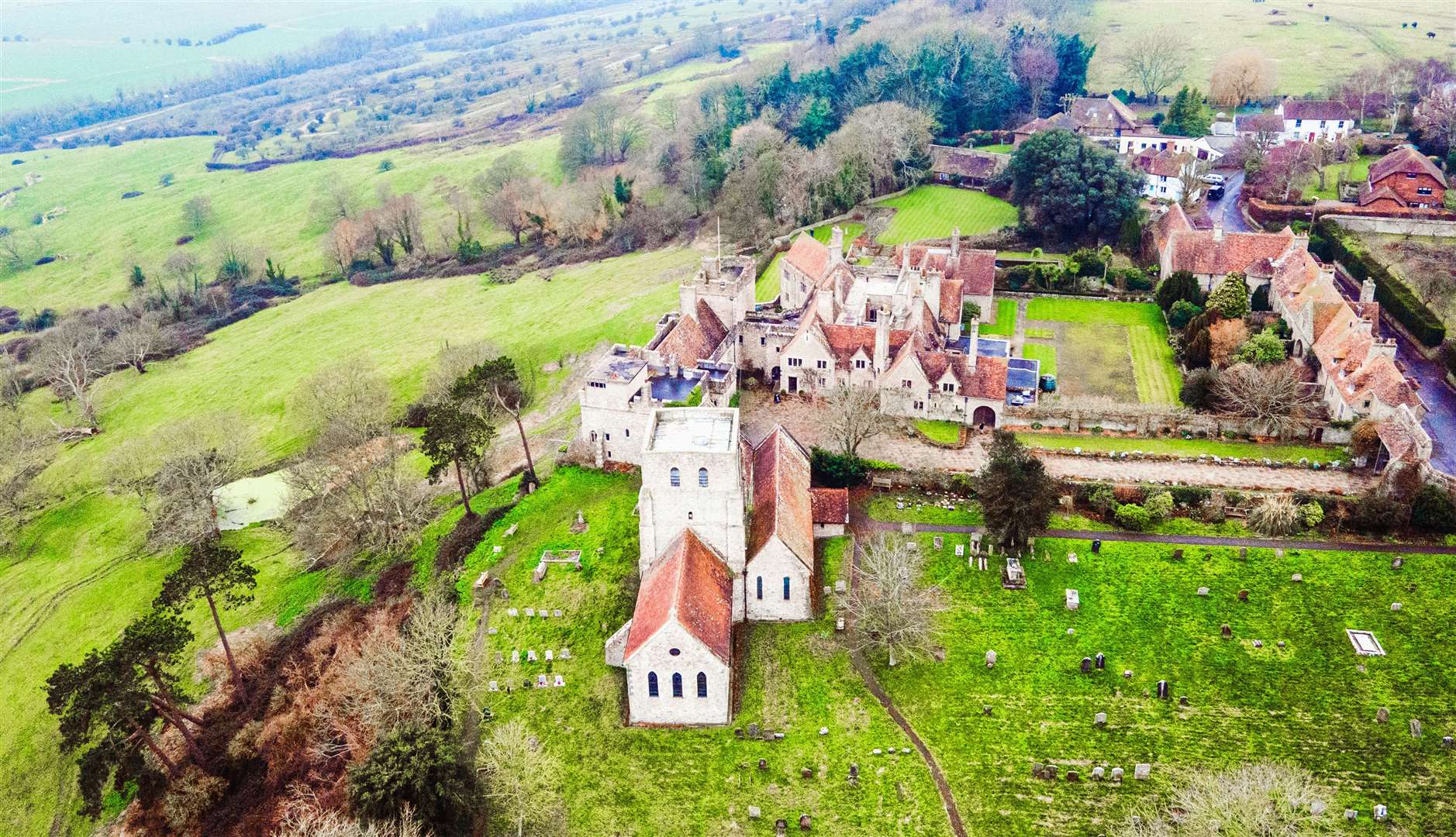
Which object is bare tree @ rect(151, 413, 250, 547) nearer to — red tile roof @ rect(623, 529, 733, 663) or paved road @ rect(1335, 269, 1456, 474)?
red tile roof @ rect(623, 529, 733, 663)

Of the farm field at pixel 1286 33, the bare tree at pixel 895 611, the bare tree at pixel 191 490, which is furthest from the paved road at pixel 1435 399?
the bare tree at pixel 191 490

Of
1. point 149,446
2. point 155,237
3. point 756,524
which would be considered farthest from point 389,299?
point 756,524

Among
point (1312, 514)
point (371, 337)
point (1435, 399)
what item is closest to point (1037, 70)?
point (1435, 399)

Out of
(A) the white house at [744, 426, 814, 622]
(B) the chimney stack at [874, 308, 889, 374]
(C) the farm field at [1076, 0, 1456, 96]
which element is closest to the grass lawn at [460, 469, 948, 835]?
(A) the white house at [744, 426, 814, 622]

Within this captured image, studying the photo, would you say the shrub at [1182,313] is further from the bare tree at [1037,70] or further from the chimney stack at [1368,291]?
the bare tree at [1037,70]

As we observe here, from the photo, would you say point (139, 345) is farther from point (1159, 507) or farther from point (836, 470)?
point (1159, 507)
